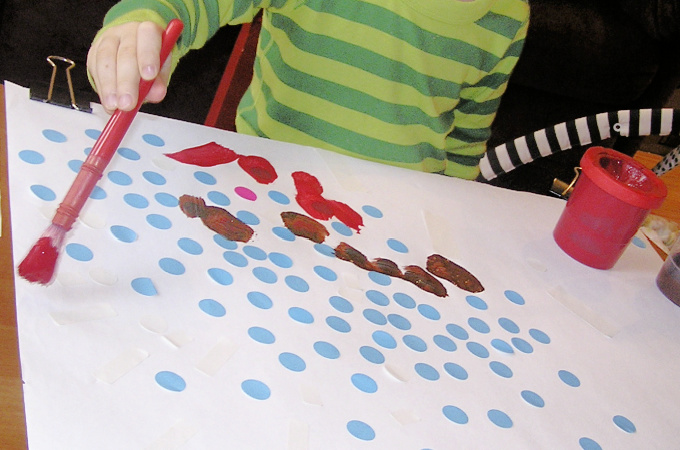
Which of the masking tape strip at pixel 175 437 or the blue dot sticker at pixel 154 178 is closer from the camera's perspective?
the masking tape strip at pixel 175 437

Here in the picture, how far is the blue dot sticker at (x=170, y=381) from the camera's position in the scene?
37 centimetres

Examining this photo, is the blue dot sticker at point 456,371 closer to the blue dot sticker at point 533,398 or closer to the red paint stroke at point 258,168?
the blue dot sticker at point 533,398

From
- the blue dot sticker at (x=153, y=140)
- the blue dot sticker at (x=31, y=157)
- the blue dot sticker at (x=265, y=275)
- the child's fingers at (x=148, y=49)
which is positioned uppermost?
the child's fingers at (x=148, y=49)

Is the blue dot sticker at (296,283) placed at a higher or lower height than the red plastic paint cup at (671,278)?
lower

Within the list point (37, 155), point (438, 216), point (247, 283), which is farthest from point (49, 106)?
point (438, 216)

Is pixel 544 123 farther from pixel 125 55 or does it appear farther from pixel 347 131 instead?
pixel 125 55

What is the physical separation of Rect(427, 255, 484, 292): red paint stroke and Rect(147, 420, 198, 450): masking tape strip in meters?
0.28

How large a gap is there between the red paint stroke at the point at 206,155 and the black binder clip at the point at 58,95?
87 millimetres

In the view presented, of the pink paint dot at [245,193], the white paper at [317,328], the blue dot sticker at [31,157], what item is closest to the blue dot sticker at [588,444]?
the white paper at [317,328]

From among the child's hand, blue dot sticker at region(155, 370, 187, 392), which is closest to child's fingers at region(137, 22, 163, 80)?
the child's hand

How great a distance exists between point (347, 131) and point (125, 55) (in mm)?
404

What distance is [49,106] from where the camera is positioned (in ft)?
1.86

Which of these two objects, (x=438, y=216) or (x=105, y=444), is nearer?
(x=105, y=444)

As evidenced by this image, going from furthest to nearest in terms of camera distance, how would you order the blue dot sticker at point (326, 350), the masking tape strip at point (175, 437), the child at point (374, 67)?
the child at point (374, 67), the blue dot sticker at point (326, 350), the masking tape strip at point (175, 437)
